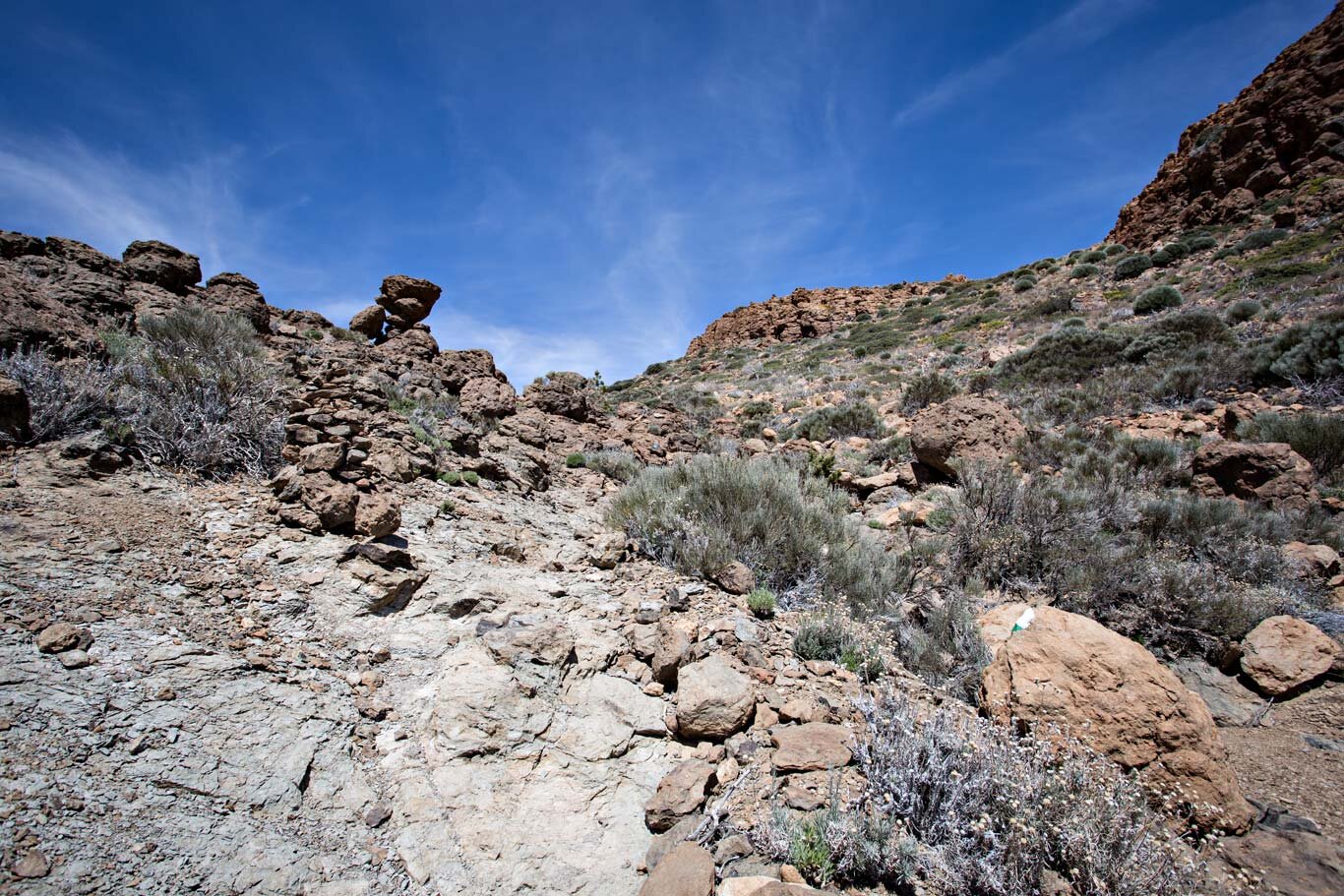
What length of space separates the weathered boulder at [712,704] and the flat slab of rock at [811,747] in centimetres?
20

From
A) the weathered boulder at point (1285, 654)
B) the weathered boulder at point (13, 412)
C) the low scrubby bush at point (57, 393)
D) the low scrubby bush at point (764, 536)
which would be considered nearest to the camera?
the weathered boulder at point (13, 412)

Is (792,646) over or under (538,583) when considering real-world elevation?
under

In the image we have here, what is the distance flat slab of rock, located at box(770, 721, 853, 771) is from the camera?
2348mm

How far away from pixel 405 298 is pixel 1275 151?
34970 mm

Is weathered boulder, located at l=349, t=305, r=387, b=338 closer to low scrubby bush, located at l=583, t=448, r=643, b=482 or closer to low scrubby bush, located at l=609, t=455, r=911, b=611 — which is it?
low scrubby bush, located at l=583, t=448, r=643, b=482

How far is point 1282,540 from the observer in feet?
15.9

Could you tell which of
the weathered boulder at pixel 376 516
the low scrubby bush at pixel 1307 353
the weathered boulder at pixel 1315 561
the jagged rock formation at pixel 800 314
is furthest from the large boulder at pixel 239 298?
the jagged rock formation at pixel 800 314

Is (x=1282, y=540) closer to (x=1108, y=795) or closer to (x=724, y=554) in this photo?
(x=1108, y=795)

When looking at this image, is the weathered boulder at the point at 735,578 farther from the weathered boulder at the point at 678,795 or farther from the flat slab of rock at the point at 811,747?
the weathered boulder at the point at 678,795

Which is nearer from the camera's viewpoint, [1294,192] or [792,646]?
[792,646]

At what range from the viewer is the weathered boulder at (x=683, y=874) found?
5.81 feet

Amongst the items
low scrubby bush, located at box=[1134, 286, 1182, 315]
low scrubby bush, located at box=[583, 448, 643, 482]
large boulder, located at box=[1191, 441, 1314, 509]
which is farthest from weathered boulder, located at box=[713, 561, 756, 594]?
low scrubby bush, located at box=[1134, 286, 1182, 315]

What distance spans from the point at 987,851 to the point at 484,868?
6.24 ft

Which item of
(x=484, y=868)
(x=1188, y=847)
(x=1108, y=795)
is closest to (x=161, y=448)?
(x=484, y=868)
